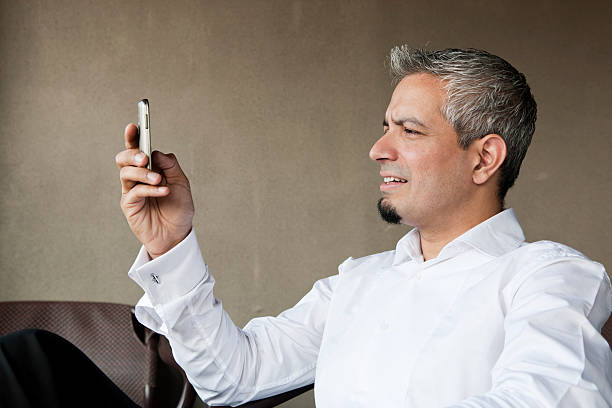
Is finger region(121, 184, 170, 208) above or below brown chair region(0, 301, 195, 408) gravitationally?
above

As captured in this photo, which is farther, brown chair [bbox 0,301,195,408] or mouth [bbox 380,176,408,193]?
brown chair [bbox 0,301,195,408]

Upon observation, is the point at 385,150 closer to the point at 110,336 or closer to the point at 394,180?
the point at 394,180

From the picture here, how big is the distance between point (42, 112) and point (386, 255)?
7.49 ft

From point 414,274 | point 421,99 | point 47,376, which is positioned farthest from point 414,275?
point 47,376

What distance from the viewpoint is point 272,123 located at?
11.3 ft

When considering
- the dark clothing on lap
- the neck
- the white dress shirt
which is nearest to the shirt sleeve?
the white dress shirt

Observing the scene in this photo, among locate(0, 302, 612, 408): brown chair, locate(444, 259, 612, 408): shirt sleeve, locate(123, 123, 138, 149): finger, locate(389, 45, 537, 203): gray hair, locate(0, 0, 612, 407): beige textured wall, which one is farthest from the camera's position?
locate(0, 0, 612, 407): beige textured wall

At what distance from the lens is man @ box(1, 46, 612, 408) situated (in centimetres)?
126

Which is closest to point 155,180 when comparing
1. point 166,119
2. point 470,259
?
point 470,259

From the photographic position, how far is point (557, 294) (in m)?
1.13

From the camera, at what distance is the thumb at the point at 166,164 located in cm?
137

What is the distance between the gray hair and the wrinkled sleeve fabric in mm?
673

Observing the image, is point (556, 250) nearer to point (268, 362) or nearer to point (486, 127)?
point (486, 127)

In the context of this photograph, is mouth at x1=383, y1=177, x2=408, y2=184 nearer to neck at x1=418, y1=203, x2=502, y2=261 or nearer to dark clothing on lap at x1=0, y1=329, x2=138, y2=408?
neck at x1=418, y1=203, x2=502, y2=261
